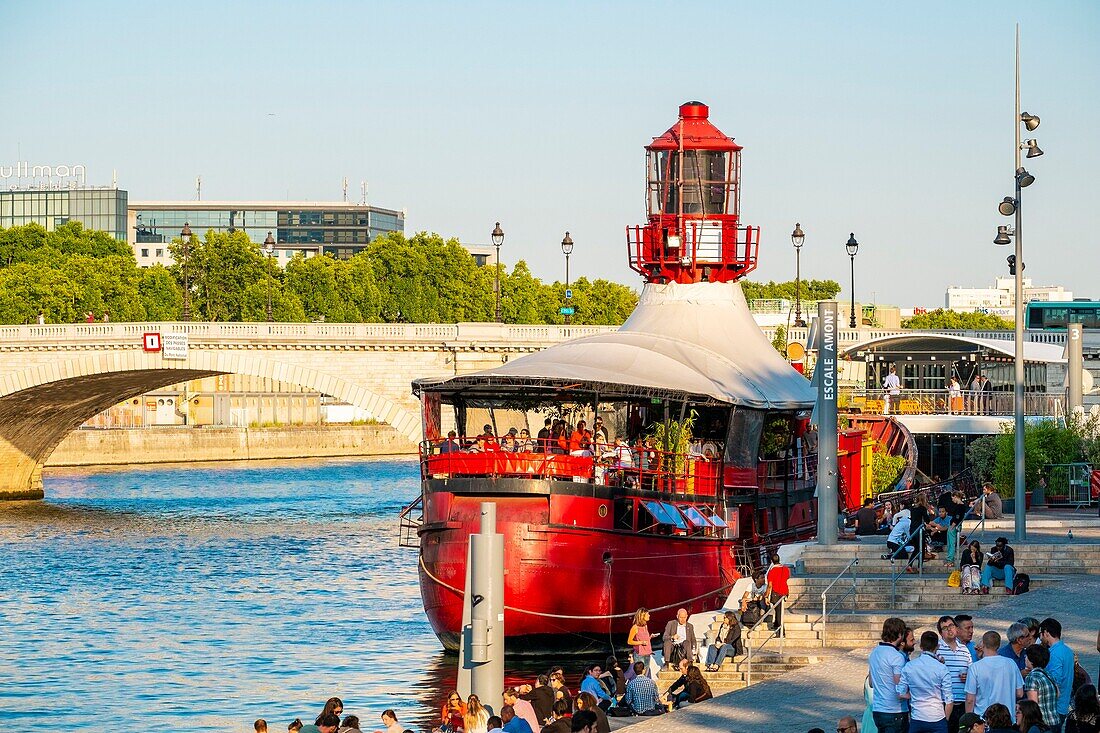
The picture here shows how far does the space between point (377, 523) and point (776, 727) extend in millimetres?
46772

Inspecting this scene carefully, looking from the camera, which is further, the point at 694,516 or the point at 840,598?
the point at 694,516

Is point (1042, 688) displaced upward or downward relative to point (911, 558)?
downward

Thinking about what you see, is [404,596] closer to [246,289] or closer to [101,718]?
[101,718]

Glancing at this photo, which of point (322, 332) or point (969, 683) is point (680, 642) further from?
point (322, 332)

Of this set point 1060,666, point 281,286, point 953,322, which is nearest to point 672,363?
point 1060,666

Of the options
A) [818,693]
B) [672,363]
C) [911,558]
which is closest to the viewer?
[818,693]

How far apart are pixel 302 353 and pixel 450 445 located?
37.0 metres

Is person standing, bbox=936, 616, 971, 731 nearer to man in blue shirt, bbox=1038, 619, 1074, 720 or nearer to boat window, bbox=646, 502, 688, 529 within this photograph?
man in blue shirt, bbox=1038, 619, 1074, 720

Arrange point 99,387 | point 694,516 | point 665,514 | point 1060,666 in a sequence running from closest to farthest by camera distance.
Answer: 1. point 1060,666
2. point 665,514
3. point 694,516
4. point 99,387

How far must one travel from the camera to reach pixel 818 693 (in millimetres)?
20891

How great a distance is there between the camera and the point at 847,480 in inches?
1681

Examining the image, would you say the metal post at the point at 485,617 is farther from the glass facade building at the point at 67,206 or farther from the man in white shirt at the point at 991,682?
the glass facade building at the point at 67,206

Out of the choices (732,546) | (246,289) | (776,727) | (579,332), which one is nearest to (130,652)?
(732,546)

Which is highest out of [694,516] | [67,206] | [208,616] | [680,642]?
[67,206]
